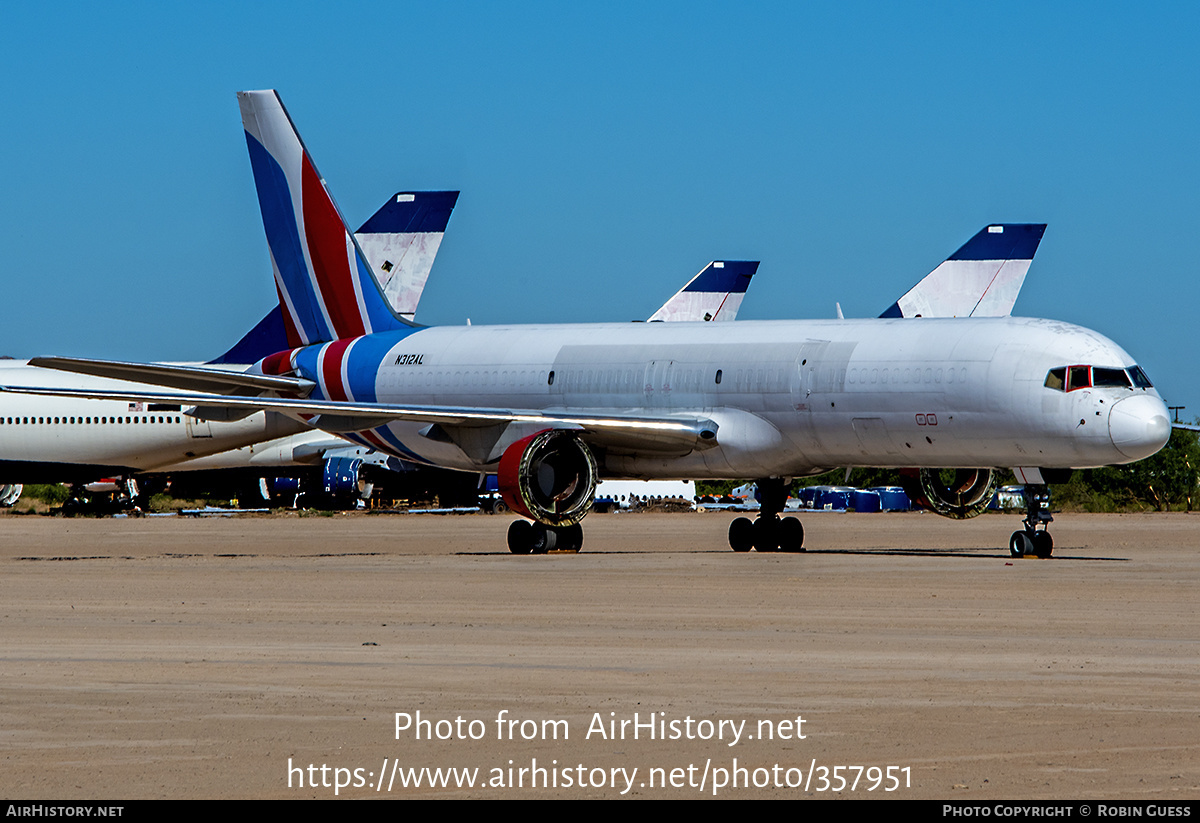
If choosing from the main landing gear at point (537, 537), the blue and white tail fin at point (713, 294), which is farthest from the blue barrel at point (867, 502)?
the main landing gear at point (537, 537)

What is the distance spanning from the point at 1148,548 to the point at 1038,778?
26.9m

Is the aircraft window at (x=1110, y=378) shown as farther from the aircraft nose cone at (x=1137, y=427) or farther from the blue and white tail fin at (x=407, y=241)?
the blue and white tail fin at (x=407, y=241)

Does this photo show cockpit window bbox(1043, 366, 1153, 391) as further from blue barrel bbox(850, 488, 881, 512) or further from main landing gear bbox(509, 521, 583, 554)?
blue barrel bbox(850, 488, 881, 512)

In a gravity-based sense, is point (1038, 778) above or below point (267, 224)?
below

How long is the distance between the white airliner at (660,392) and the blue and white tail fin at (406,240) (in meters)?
13.1

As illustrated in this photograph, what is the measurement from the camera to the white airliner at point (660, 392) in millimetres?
29062

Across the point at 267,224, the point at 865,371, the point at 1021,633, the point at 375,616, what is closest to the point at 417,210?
the point at 267,224

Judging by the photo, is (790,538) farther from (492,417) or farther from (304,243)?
(304,243)

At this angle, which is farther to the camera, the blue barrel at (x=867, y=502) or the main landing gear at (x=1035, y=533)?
the blue barrel at (x=867, y=502)

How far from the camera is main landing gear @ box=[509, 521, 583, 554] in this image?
3186 cm

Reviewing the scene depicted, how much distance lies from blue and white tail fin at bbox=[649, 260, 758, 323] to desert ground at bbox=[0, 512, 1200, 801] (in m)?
29.3

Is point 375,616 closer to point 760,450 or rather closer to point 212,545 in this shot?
point 760,450

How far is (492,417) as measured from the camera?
108 ft

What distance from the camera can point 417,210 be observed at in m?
54.2
